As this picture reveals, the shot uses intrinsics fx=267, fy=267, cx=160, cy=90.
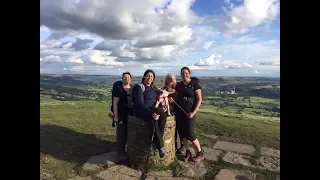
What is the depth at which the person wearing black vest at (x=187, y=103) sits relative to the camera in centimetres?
500

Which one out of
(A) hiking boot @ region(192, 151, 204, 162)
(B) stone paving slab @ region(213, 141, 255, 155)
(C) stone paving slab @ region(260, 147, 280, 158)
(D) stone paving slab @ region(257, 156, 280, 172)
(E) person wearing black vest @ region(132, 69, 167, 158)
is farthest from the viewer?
(B) stone paving slab @ region(213, 141, 255, 155)

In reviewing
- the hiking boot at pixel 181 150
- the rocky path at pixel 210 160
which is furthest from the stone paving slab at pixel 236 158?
the hiking boot at pixel 181 150

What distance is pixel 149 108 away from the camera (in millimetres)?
4664

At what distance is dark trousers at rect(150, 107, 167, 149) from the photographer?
456 cm

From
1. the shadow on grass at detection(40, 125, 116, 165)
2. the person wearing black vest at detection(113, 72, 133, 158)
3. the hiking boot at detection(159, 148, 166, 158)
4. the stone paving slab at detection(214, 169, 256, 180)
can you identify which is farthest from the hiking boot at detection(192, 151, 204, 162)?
the shadow on grass at detection(40, 125, 116, 165)

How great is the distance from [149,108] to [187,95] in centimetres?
82

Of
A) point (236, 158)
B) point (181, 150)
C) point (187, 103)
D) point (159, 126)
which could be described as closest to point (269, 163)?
point (236, 158)

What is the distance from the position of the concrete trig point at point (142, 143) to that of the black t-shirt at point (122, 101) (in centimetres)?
29

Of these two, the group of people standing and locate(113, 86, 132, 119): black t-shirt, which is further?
locate(113, 86, 132, 119): black t-shirt

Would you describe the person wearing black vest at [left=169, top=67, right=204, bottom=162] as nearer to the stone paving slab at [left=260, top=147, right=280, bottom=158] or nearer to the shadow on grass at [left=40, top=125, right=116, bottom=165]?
the stone paving slab at [left=260, top=147, right=280, bottom=158]

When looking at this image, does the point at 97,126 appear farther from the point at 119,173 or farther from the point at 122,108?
the point at 119,173

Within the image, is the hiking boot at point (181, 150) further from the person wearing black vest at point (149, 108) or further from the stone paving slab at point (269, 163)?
the stone paving slab at point (269, 163)
